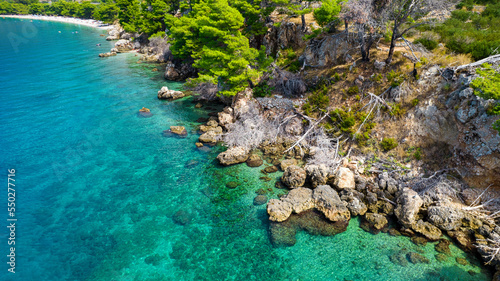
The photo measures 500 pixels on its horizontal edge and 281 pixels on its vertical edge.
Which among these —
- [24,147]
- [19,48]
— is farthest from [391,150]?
[19,48]

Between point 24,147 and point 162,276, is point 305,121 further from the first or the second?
point 24,147

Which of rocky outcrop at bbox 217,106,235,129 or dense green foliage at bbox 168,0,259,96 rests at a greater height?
dense green foliage at bbox 168,0,259,96

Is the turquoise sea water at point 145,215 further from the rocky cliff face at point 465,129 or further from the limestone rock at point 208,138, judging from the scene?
the rocky cliff face at point 465,129

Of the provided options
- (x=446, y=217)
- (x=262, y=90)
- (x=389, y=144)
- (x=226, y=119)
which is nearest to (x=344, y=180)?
(x=389, y=144)

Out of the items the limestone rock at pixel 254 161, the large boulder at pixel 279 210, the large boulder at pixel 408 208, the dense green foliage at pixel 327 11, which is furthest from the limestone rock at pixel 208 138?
the large boulder at pixel 408 208

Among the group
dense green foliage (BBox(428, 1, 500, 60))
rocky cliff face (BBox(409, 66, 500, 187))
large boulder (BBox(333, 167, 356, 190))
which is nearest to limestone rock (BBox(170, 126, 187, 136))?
large boulder (BBox(333, 167, 356, 190))

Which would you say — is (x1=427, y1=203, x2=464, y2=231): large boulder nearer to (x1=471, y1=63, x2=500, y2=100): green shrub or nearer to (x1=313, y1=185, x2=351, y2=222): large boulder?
(x1=313, y1=185, x2=351, y2=222): large boulder

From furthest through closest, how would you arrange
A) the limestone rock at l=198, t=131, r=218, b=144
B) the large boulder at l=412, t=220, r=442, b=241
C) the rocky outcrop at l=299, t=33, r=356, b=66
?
the rocky outcrop at l=299, t=33, r=356, b=66, the limestone rock at l=198, t=131, r=218, b=144, the large boulder at l=412, t=220, r=442, b=241
